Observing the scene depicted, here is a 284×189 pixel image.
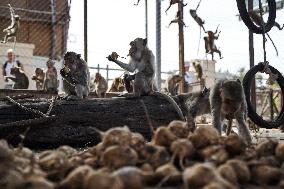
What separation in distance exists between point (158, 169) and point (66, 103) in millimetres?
4656

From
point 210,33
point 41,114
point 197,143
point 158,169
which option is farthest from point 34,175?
point 210,33

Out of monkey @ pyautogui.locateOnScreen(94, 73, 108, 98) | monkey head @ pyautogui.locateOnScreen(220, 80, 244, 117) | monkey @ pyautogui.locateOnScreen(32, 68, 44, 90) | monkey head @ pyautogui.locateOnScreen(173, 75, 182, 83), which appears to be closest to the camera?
monkey head @ pyautogui.locateOnScreen(220, 80, 244, 117)

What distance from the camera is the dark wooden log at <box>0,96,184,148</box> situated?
5.94 meters

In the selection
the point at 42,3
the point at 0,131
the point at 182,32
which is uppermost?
the point at 42,3

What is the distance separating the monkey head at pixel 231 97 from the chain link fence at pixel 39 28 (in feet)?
43.2

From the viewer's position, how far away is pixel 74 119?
6.08 m

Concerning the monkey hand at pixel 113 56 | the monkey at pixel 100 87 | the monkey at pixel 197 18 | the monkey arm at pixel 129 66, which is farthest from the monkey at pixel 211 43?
Answer: the monkey hand at pixel 113 56

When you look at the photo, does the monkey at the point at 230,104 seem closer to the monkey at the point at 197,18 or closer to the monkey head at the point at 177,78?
the monkey head at the point at 177,78

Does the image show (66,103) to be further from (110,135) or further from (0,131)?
(110,135)

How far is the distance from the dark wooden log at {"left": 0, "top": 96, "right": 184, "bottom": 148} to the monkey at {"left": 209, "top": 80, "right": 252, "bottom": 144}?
0.88 meters

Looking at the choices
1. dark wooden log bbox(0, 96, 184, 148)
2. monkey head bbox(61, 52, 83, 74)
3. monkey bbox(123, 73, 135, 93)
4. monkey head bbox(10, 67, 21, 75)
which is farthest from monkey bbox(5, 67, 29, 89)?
dark wooden log bbox(0, 96, 184, 148)

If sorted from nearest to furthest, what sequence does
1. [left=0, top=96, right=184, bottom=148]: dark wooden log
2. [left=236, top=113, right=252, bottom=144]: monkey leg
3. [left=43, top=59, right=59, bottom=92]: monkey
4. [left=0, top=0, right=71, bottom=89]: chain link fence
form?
[left=236, top=113, right=252, bottom=144]: monkey leg, [left=0, top=96, right=184, bottom=148]: dark wooden log, [left=43, top=59, right=59, bottom=92]: monkey, [left=0, top=0, right=71, bottom=89]: chain link fence

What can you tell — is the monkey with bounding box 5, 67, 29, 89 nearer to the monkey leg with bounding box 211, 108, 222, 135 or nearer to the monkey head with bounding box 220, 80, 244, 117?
the monkey leg with bounding box 211, 108, 222, 135

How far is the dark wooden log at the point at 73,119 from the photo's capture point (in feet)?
19.5
